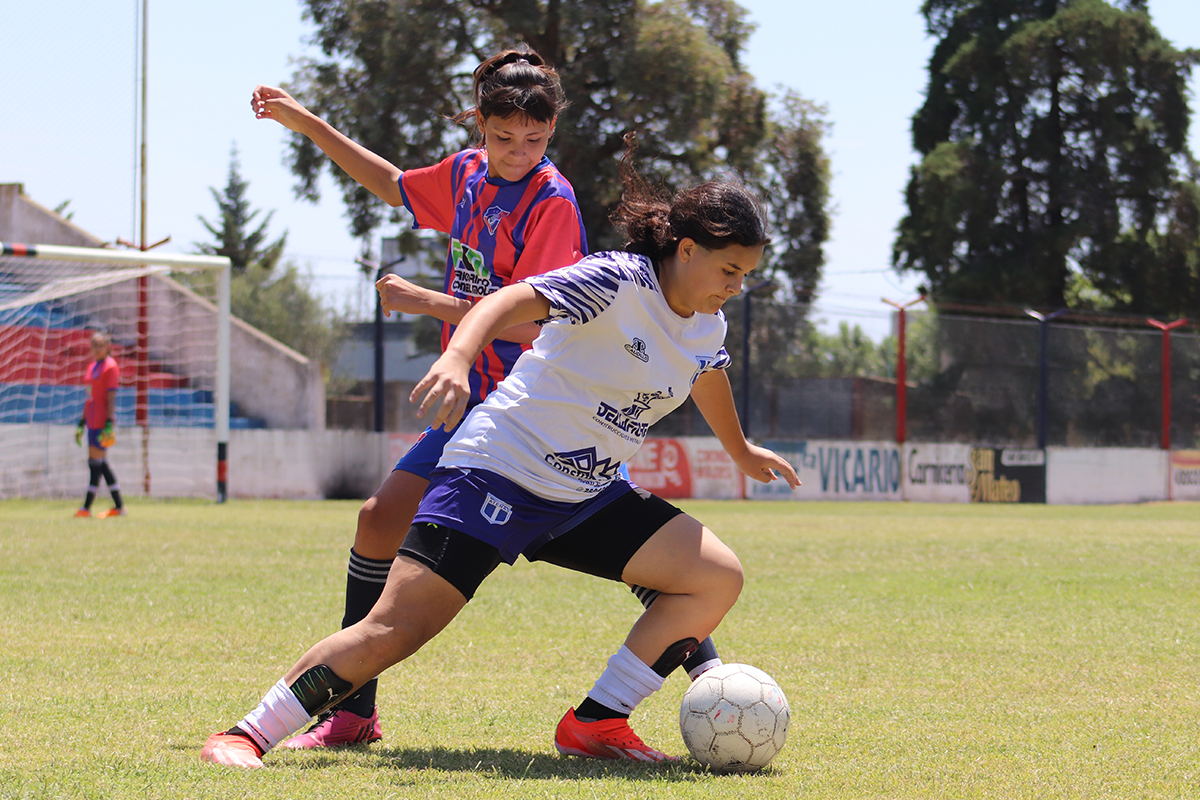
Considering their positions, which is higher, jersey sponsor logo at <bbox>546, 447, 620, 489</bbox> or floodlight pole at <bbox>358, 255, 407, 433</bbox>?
floodlight pole at <bbox>358, 255, 407, 433</bbox>

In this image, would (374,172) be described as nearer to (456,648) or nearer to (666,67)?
(456,648)

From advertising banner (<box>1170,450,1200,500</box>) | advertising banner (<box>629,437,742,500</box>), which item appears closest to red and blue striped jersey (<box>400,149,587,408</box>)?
advertising banner (<box>629,437,742,500</box>)

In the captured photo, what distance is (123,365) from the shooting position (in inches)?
771

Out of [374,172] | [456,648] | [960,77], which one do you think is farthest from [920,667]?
[960,77]

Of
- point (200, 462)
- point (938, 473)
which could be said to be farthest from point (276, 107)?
point (938, 473)

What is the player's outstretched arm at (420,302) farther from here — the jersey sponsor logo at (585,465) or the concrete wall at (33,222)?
the concrete wall at (33,222)

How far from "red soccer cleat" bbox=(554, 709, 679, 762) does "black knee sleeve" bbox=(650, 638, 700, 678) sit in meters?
0.19

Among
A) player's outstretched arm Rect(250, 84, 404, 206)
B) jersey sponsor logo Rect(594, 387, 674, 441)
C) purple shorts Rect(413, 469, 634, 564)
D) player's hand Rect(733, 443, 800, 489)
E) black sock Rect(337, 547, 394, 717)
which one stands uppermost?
player's outstretched arm Rect(250, 84, 404, 206)

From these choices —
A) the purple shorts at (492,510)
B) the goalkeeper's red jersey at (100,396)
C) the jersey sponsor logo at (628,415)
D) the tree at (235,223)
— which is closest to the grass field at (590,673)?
the purple shorts at (492,510)

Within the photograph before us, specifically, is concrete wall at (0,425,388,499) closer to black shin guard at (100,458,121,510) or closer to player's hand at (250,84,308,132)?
black shin guard at (100,458,121,510)

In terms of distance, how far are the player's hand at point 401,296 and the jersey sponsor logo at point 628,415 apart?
1.96ft

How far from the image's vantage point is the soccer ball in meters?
3.47

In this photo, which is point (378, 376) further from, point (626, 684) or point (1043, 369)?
point (626, 684)

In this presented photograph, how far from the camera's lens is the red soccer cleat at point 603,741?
3541 mm
